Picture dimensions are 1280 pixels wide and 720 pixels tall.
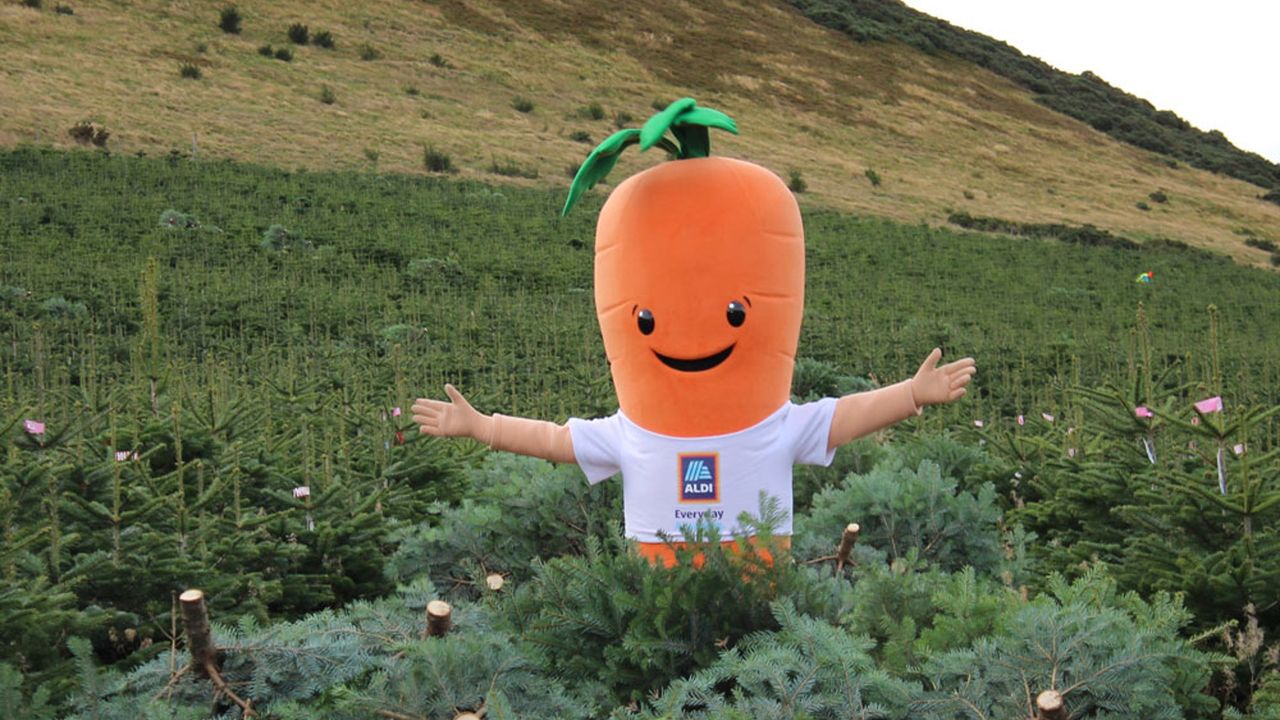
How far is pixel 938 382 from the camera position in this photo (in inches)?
131

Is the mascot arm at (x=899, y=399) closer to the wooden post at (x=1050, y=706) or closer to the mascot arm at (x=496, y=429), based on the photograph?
the mascot arm at (x=496, y=429)

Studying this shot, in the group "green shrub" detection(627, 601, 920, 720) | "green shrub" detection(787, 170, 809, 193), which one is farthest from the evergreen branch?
"green shrub" detection(787, 170, 809, 193)

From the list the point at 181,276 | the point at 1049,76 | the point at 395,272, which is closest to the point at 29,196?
the point at 181,276

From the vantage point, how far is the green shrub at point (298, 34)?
36719mm

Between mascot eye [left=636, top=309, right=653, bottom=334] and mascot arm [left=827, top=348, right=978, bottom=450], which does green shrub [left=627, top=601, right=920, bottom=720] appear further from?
mascot eye [left=636, top=309, right=653, bottom=334]

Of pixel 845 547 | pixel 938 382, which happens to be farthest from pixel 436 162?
pixel 938 382

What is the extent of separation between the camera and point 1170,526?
3.21m

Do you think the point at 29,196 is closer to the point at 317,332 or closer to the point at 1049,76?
the point at 317,332

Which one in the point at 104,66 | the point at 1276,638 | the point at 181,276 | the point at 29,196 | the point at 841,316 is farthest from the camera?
the point at 104,66

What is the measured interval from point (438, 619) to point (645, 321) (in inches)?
43.5

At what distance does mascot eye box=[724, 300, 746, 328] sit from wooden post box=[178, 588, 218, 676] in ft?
5.21

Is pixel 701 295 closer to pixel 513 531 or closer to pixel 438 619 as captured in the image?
pixel 513 531

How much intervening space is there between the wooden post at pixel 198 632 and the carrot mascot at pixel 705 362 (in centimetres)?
99

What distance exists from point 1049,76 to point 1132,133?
34.0 ft
